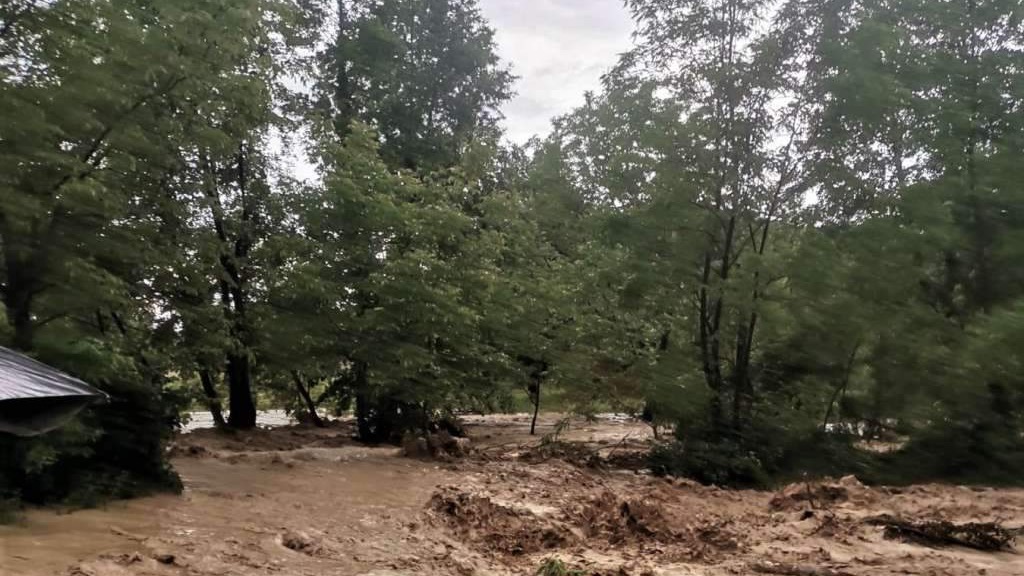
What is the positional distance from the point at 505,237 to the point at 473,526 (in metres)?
12.8

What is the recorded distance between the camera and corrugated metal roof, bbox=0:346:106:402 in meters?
5.22

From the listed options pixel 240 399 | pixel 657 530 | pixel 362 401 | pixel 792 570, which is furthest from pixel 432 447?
pixel 792 570

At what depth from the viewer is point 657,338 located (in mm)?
19141

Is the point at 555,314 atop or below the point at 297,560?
atop

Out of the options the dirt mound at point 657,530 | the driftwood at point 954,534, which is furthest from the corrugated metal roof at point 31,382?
the driftwood at point 954,534

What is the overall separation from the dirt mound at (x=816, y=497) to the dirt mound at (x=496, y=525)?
2.93 meters

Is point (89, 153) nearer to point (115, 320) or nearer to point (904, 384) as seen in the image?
point (115, 320)

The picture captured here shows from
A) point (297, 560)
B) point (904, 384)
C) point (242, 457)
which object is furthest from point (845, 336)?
point (242, 457)

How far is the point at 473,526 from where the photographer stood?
11.1 meters

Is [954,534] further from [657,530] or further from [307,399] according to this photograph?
[307,399]

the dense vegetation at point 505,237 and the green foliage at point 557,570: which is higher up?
the dense vegetation at point 505,237

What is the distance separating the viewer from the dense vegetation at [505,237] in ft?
13.4

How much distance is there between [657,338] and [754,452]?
12.6 m

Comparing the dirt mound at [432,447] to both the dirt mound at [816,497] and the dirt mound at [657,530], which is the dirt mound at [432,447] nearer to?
the dirt mound at [657,530]
